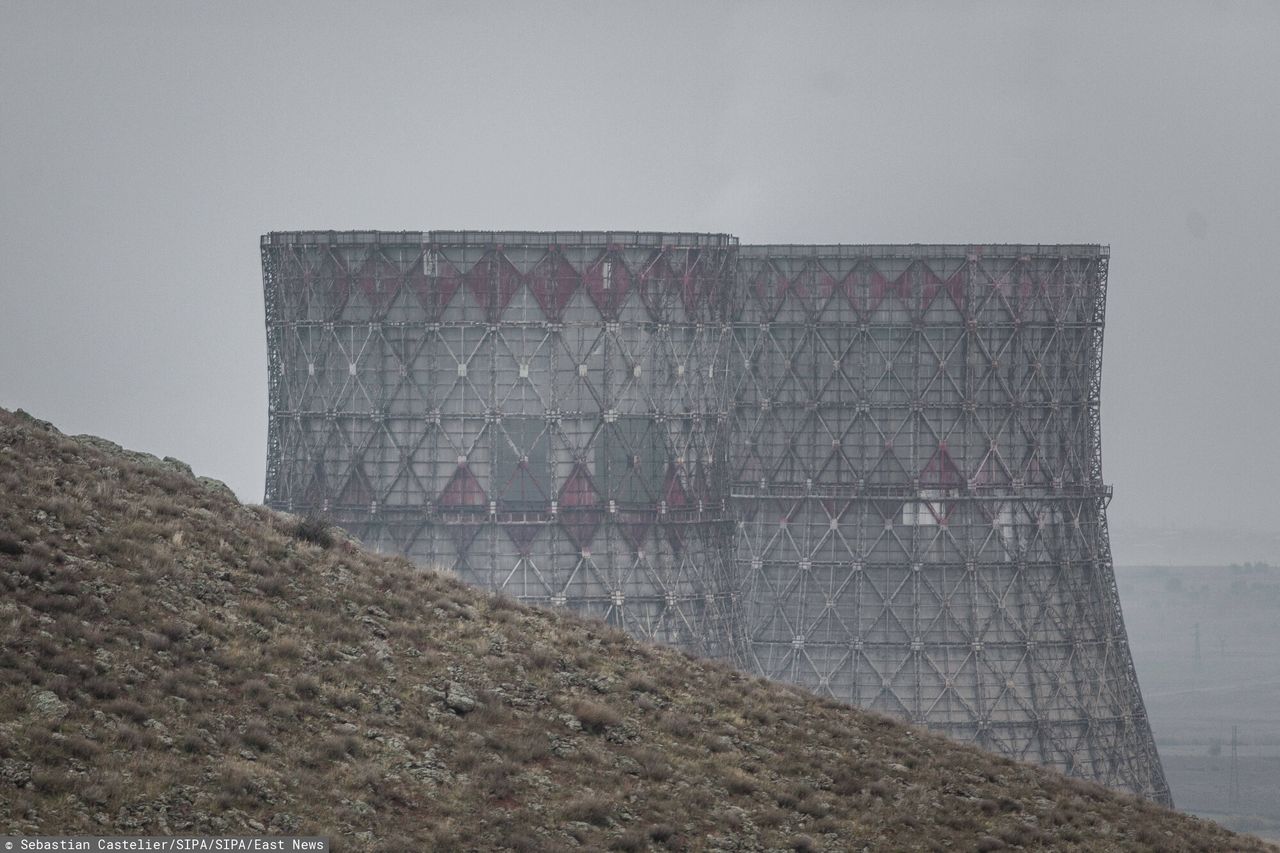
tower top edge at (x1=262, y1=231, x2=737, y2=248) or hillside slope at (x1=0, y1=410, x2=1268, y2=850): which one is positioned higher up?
tower top edge at (x1=262, y1=231, x2=737, y2=248)

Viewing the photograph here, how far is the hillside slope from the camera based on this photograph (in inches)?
1093

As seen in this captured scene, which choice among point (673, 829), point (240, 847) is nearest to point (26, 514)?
point (240, 847)

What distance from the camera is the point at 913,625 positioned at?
83000 mm

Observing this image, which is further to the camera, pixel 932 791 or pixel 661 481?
pixel 661 481

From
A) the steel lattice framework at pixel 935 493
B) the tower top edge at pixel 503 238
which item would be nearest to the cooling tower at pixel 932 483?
the steel lattice framework at pixel 935 493

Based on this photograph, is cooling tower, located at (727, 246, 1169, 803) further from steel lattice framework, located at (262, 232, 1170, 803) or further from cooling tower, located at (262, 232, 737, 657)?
cooling tower, located at (262, 232, 737, 657)

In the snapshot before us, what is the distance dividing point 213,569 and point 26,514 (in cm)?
374

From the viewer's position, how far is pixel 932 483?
83000 mm

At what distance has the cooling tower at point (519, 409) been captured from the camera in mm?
71000

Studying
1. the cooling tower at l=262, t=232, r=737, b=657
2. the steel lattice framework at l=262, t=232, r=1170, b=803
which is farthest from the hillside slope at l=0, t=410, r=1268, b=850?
the steel lattice framework at l=262, t=232, r=1170, b=803

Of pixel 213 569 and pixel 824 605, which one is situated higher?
pixel 824 605

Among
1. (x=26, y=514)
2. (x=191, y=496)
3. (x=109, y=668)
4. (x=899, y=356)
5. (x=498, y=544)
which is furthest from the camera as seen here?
(x=899, y=356)

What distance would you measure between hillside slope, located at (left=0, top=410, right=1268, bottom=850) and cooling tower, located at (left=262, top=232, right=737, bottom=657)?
93.4 feet

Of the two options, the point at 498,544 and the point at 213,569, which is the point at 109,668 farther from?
the point at 498,544
